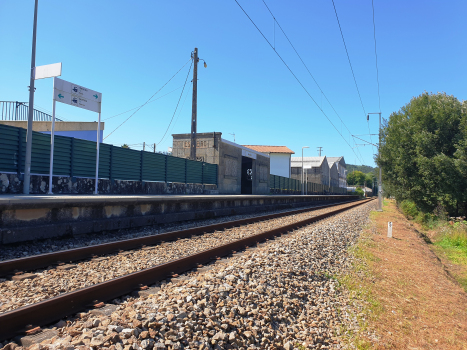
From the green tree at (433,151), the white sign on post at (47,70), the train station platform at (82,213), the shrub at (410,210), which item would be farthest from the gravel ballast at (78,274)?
the shrub at (410,210)

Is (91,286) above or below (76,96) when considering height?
below

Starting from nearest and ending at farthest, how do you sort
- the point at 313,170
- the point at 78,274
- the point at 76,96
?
the point at 78,274 < the point at 76,96 < the point at 313,170

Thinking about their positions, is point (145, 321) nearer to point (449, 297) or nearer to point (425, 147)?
point (449, 297)

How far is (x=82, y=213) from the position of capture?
29.8 feet

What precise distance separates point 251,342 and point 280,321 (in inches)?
31.3

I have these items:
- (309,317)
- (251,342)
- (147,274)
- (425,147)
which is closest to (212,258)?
(147,274)

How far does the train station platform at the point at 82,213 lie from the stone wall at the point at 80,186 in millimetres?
2175

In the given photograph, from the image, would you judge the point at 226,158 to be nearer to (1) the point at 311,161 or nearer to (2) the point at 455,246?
(2) the point at 455,246

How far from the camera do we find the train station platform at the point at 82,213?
7255 millimetres

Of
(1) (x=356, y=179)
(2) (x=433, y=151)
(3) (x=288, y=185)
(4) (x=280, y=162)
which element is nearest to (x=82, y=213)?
(2) (x=433, y=151)

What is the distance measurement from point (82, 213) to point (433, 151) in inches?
798

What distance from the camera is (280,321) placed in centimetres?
423

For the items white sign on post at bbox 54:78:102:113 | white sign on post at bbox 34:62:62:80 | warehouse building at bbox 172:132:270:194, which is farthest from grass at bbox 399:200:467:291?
warehouse building at bbox 172:132:270:194

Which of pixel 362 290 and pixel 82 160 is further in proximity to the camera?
pixel 82 160
